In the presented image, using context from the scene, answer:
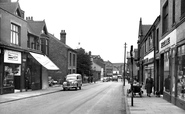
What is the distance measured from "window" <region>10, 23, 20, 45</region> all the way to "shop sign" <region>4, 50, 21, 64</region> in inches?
46.5

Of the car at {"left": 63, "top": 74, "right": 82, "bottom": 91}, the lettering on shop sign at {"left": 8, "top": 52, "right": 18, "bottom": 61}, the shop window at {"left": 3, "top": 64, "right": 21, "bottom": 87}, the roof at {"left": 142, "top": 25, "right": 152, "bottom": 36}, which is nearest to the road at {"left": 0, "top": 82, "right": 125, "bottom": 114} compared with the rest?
the shop window at {"left": 3, "top": 64, "right": 21, "bottom": 87}

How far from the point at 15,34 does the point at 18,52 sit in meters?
1.85

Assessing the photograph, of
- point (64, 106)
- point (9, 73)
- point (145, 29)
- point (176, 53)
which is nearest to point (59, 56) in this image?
point (145, 29)

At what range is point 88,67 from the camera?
2293 inches

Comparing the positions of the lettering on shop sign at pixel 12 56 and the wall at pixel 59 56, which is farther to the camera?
the wall at pixel 59 56

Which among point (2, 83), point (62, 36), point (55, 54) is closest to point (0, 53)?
point (2, 83)

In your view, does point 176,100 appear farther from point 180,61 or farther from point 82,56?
point 82,56

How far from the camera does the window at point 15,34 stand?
2498cm

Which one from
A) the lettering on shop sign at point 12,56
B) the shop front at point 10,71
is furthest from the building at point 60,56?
the lettering on shop sign at point 12,56

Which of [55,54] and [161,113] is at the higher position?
[55,54]

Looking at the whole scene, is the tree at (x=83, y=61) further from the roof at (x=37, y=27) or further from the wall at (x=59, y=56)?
the roof at (x=37, y=27)

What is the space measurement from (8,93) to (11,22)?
22.2 ft

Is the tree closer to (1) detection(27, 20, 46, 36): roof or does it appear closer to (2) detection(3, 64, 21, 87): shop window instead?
(1) detection(27, 20, 46, 36): roof

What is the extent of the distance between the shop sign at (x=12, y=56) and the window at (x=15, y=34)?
1.18 metres
